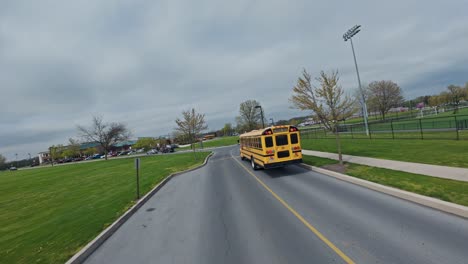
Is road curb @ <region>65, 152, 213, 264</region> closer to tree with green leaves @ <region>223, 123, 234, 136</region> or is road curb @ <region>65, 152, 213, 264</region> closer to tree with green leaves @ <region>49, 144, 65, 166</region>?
tree with green leaves @ <region>49, 144, 65, 166</region>

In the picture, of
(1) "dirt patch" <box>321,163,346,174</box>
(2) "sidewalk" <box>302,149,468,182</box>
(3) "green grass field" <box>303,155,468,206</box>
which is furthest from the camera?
(1) "dirt patch" <box>321,163,346,174</box>

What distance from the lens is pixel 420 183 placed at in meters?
7.72

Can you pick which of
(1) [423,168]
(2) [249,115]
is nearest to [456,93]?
(2) [249,115]

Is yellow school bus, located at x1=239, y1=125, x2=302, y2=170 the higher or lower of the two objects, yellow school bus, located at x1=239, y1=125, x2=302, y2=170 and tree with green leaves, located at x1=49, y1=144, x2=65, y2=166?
the lower

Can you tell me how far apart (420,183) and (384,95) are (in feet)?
225

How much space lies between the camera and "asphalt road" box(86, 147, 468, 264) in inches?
180

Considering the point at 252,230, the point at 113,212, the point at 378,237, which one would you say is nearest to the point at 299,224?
the point at 252,230

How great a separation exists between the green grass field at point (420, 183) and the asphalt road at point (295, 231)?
777 mm


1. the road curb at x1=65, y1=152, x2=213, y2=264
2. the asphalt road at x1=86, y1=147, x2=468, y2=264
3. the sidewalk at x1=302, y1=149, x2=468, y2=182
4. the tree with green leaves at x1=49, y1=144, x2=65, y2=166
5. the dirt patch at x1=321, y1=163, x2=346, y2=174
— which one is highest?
the tree with green leaves at x1=49, y1=144, x2=65, y2=166

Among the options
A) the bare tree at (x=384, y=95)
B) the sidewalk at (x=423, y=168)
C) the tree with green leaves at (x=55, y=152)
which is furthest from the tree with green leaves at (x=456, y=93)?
the tree with green leaves at (x=55, y=152)

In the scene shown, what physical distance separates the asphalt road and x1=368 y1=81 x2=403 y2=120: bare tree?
220 ft

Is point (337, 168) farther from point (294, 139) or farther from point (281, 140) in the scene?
point (281, 140)

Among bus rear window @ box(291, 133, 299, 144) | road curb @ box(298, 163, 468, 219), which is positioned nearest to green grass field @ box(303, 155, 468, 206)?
road curb @ box(298, 163, 468, 219)

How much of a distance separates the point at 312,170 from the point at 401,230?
8.11m
